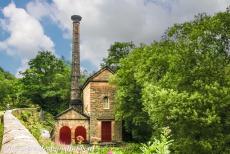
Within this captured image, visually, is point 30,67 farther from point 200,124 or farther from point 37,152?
point 37,152

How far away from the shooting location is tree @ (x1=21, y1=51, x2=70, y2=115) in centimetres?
6494

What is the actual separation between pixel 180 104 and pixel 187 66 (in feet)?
11.6

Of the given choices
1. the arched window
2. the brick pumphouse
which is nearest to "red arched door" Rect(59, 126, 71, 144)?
the brick pumphouse

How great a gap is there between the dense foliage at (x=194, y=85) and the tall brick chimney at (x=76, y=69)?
2132 centimetres

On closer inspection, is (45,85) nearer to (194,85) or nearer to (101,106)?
(101,106)

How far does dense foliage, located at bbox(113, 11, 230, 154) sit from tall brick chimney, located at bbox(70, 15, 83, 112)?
2132 cm

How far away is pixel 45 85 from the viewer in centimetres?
6594

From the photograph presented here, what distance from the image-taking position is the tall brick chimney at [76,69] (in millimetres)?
58031

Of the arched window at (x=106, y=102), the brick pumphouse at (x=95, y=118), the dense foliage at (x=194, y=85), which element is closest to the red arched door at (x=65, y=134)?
the brick pumphouse at (x=95, y=118)

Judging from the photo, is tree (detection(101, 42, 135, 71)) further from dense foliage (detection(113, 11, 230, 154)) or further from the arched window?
dense foliage (detection(113, 11, 230, 154))

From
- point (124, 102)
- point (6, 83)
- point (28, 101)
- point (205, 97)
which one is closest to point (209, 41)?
point (205, 97)

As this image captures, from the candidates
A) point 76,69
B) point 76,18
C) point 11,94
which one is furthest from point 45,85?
point 76,18

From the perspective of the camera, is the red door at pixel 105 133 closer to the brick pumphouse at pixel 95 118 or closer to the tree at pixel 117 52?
the brick pumphouse at pixel 95 118

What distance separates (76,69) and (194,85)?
103ft
